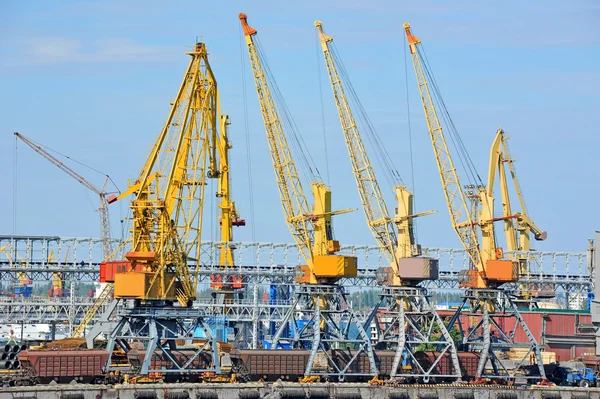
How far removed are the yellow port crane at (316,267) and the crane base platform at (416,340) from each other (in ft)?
13.7

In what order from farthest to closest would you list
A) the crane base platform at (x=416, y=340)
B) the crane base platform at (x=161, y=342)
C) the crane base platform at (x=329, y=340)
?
1. the crane base platform at (x=416, y=340)
2. the crane base platform at (x=329, y=340)
3. the crane base platform at (x=161, y=342)

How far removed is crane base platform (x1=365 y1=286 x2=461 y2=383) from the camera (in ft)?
447

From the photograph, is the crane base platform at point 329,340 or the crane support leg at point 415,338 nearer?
the crane base platform at point 329,340

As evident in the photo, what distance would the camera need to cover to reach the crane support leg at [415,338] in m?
136

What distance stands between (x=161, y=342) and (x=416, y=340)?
29663 millimetres

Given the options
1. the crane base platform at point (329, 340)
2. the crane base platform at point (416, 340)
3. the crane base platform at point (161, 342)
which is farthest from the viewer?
the crane base platform at point (416, 340)

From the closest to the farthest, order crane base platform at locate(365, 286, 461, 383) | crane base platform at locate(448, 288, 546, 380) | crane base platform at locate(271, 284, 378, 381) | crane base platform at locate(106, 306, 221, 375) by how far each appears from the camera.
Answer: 1. crane base platform at locate(106, 306, 221, 375)
2. crane base platform at locate(271, 284, 378, 381)
3. crane base platform at locate(365, 286, 461, 383)
4. crane base platform at locate(448, 288, 546, 380)

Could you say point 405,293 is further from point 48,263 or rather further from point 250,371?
point 48,263

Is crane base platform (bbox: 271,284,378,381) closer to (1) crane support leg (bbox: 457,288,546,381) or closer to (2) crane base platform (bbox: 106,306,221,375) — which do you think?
(2) crane base platform (bbox: 106,306,221,375)

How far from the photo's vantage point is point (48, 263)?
198 m

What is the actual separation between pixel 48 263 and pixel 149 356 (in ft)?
265

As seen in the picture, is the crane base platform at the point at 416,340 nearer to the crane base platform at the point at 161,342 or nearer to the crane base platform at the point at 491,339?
the crane base platform at the point at 491,339

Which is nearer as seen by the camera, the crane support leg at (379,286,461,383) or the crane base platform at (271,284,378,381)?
the crane base platform at (271,284,378,381)

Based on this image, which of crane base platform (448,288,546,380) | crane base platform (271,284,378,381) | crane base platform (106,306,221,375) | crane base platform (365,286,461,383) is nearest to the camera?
crane base platform (106,306,221,375)
